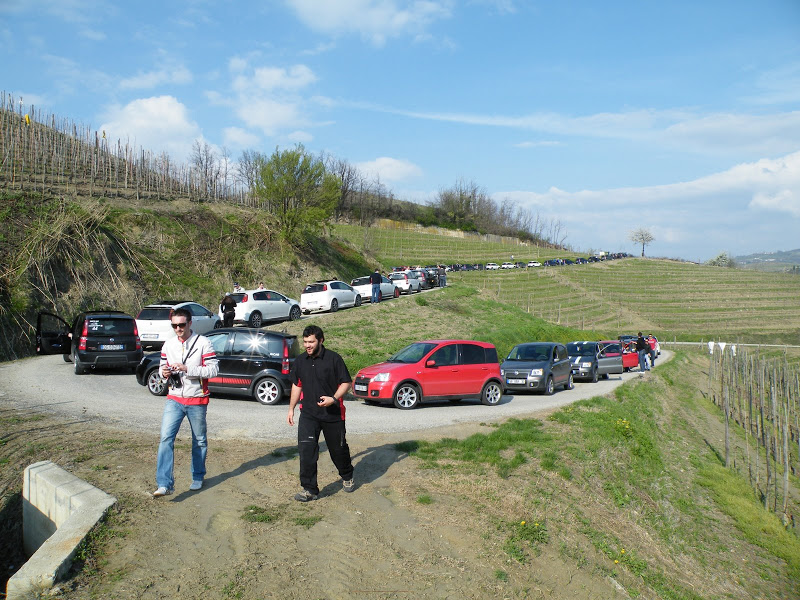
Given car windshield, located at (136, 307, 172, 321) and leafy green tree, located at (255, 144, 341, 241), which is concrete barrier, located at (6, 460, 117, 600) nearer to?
car windshield, located at (136, 307, 172, 321)

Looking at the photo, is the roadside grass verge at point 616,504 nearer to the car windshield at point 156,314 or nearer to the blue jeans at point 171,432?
the blue jeans at point 171,432

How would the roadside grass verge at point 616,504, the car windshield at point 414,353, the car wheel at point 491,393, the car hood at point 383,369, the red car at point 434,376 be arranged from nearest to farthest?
1. the roadside grass verge at point 616,504
2. the red car at point 434,376
3. the car hood at point 383,369
4. the car windshield at point 414,353
5. the car wheel at point 491,393

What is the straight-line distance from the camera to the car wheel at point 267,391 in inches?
569

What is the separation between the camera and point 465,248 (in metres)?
100

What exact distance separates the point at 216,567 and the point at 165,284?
27192 millimetres

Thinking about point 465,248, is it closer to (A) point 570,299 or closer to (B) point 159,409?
(A) point 570,299

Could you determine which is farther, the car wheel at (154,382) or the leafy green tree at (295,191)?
the leafy green tree at (295,191)

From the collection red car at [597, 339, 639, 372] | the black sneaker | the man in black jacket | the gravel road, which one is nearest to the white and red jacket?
the man in black jacket

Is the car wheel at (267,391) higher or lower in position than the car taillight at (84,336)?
lower

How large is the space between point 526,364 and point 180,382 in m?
15.0

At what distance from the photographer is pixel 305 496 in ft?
23.5

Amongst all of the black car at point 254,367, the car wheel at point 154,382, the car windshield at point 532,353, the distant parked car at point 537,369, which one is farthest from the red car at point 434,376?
the car wheel at point 154,382

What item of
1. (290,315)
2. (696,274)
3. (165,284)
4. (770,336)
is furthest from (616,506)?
(696,274)

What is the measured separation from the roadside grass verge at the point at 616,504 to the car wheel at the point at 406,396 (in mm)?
2826
